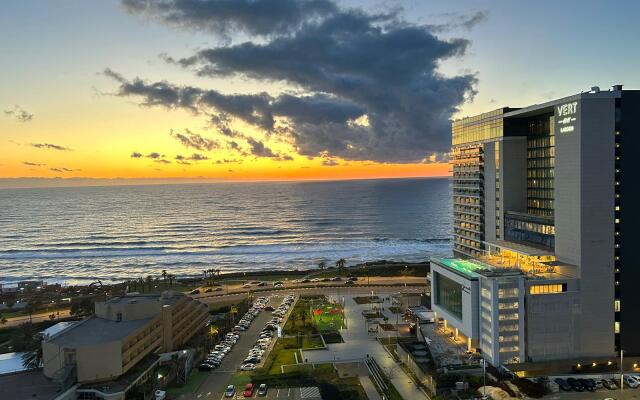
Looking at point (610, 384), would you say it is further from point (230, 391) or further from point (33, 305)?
point (33, 305)

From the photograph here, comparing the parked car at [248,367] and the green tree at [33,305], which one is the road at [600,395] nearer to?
the parked car at [248,367]

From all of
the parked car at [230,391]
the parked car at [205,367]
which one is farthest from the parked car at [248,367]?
the parked car at [230,391]

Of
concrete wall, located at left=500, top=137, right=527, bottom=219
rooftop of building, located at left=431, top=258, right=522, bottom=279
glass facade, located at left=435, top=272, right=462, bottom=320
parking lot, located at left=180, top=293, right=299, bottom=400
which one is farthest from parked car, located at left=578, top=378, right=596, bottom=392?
parking lot, located at left=180, top=293, right=299, bottom=400

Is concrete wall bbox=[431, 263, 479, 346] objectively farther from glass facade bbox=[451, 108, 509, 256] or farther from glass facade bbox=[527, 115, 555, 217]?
glass facade bbox=[451, 108, 509, 256]

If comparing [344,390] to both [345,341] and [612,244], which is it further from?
[612,244]

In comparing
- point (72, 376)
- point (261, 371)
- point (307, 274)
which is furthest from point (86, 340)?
point (307, 274)

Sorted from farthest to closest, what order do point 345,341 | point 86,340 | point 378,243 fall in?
point 378,243, point 345,341, point 86,340
